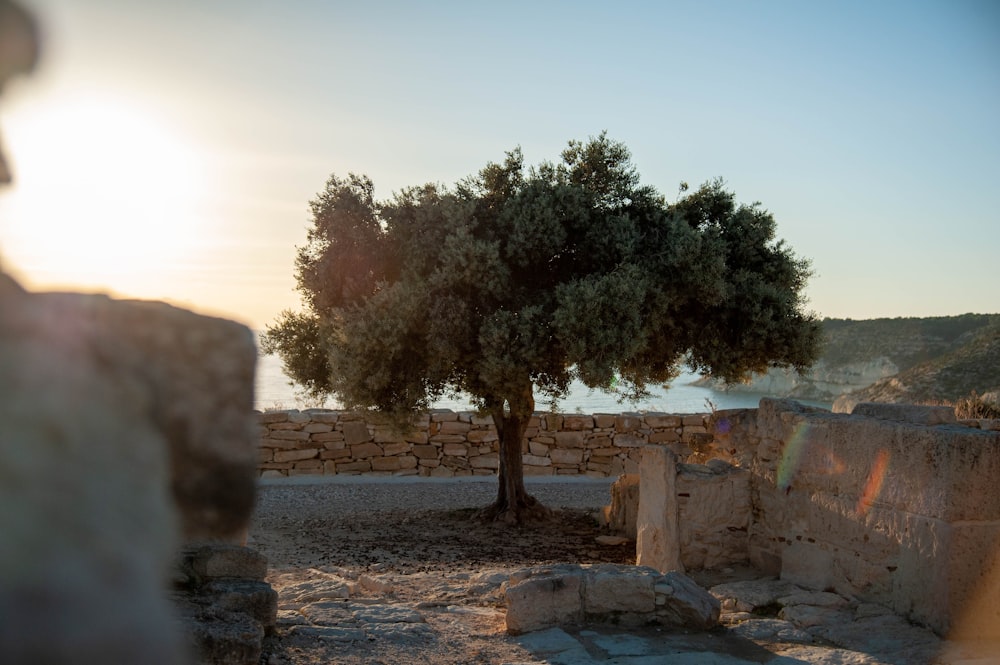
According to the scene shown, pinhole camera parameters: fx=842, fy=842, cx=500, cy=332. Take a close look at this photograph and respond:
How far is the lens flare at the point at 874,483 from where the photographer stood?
6.54 metres

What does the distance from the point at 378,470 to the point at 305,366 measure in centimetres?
417

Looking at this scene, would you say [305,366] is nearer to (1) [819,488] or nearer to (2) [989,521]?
(1) [819,488]

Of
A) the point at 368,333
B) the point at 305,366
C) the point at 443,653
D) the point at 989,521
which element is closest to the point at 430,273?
the point at 368,333

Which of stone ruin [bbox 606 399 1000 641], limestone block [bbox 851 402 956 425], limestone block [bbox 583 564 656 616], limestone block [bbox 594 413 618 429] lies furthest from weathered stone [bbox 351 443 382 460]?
limestone block [bbox 851 402 956 425]

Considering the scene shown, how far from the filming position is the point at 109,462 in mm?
1220

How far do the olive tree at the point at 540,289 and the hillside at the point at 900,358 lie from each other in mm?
20004

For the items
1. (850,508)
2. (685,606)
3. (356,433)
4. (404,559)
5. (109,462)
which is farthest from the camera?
(356,433)

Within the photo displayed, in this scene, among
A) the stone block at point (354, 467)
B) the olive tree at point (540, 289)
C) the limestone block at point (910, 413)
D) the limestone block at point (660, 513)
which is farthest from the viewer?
the stone block at point (354, 467)

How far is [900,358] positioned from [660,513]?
38.3 metres

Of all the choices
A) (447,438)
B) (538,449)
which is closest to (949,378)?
(538,449)

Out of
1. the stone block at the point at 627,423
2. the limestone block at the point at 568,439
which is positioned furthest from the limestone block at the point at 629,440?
the limestone block at the point at 568,439

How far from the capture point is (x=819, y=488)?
7371 millimetres

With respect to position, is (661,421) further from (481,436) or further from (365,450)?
(365,450)

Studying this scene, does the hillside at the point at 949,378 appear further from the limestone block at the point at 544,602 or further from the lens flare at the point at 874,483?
the limestone block at the point at 544,602
